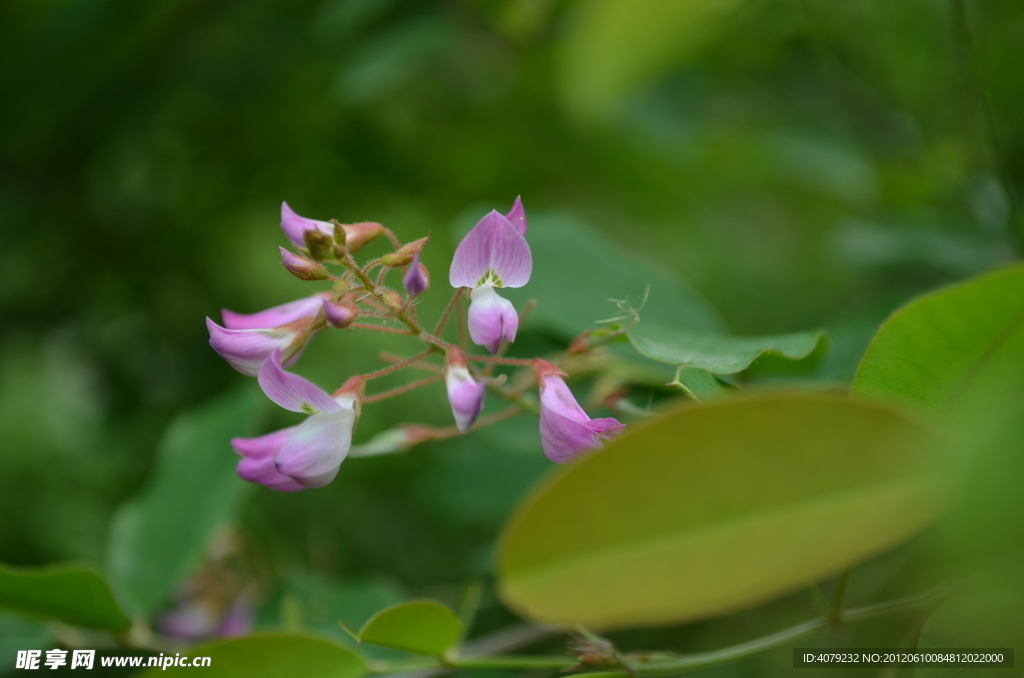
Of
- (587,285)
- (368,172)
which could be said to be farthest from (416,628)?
(368,172)

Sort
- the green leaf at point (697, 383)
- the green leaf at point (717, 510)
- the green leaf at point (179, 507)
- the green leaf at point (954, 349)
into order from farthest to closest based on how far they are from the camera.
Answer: the green leaf at point (179, 507) < the green leaf at point (697, 383) < the green leaf at point (954, 349) < the green leaf at point (717, 510)

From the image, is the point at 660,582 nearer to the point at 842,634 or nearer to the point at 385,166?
the point at 842,634

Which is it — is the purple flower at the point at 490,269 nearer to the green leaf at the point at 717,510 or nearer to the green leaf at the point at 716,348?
the green leaf at the point at 716,348

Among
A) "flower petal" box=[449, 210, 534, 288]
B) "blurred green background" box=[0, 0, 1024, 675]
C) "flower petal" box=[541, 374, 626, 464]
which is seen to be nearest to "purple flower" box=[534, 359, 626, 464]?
"flower petal" box=[541, 374, 626, 464]

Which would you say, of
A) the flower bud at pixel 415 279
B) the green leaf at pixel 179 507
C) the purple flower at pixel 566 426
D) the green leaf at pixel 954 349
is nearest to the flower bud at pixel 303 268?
the flower bud at pixel 415 279

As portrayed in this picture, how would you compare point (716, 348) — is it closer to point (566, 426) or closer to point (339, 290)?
point (566, 426)

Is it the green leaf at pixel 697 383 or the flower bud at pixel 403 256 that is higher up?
the flower bud at pixel 403 256

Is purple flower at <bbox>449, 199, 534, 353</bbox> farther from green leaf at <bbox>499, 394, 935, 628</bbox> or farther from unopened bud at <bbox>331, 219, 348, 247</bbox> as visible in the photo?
green leaf at <bbox>499, 394, 935, 628</bbox>
